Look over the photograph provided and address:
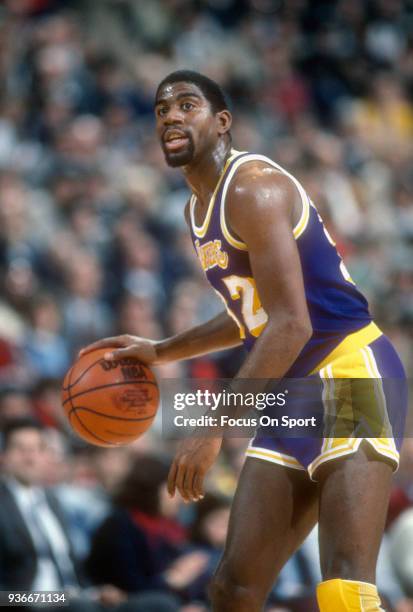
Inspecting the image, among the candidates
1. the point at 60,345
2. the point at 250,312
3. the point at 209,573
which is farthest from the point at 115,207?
the point at 250,312

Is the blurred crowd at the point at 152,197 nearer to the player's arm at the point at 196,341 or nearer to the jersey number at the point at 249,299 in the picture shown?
the player's arm at the point at 196,341

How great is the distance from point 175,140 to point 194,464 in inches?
54.3

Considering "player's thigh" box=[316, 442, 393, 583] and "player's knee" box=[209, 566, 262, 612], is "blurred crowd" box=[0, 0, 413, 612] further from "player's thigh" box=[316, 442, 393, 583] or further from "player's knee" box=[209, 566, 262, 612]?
"player's thigh" box=[316, 442, 393, 583]

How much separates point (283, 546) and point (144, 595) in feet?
6.19

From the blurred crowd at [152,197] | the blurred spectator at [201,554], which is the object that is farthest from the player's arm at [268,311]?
the blurred spectator at [201,554]

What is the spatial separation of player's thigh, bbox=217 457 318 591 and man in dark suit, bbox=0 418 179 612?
169 centimetres

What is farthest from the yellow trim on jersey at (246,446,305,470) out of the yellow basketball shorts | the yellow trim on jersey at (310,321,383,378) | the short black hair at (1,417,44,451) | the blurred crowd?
the short black hair at (1,417,44,451)

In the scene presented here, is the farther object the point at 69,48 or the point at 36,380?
the point at 69,48

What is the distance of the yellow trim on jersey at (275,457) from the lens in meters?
4.09

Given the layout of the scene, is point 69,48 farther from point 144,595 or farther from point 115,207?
point 144,595

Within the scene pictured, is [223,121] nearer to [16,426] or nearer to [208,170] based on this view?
[208,170]

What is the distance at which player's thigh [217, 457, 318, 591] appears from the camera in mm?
4020

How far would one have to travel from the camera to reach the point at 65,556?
241 inches

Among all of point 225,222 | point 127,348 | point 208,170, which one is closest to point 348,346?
point 225,222
